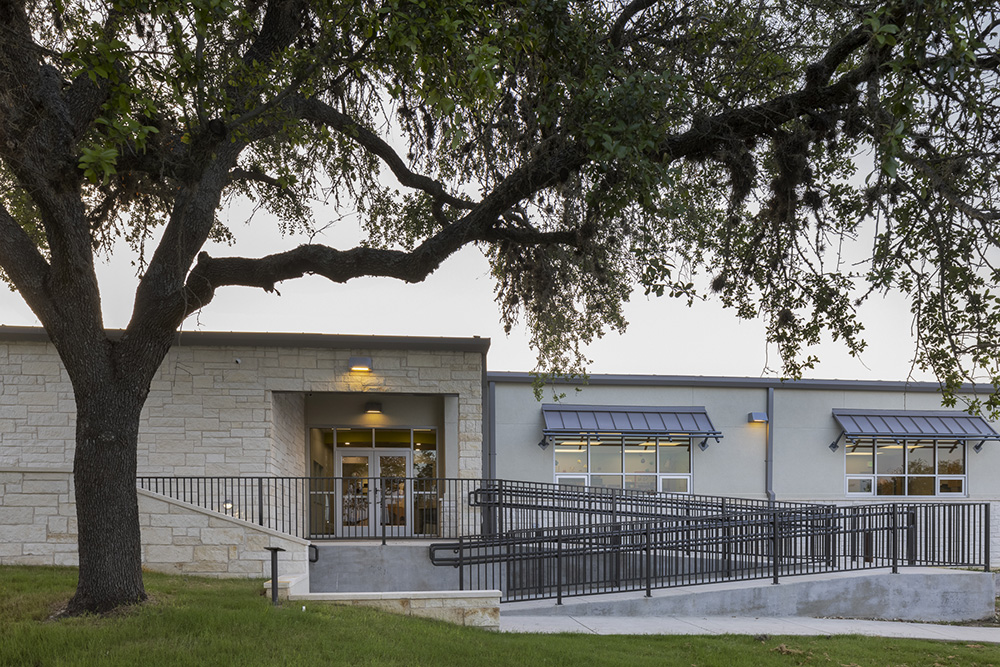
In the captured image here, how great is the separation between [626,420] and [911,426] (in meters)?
7.38

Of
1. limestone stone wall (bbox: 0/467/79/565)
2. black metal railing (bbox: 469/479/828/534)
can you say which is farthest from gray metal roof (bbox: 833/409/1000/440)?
limestone stone wall (bbox: 0/467/79/565)

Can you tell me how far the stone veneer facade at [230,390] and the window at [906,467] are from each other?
35.1ft

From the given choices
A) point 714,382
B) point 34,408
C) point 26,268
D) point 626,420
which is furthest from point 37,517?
point 714,382

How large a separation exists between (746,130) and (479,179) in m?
3.98

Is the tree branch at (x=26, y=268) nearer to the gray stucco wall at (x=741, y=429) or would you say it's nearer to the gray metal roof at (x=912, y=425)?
the gray stucco wall at (x=741, y=429)

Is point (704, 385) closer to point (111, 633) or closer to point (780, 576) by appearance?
point (780, 576)

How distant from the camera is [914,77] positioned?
5.80 m

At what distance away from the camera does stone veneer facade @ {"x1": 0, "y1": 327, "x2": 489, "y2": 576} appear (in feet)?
47.7

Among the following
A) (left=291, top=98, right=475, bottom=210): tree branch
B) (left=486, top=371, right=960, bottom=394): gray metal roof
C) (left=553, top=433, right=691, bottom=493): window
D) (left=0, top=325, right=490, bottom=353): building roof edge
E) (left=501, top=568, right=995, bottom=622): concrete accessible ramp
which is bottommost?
(left=501, top=568, right=995, bottom=622): concrete accessible ramp

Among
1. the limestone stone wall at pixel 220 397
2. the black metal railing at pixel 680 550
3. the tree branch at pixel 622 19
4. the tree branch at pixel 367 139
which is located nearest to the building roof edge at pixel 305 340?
the limestone stone wall at pixel 220 397

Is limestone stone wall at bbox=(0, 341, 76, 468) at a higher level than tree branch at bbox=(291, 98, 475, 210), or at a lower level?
lower

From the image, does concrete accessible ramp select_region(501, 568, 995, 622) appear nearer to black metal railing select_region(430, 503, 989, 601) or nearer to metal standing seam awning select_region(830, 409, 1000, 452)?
black metal railing select_region(430, 503, 989, 601)

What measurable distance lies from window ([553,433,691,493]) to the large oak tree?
31.6ft

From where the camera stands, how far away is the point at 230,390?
1505 cm
